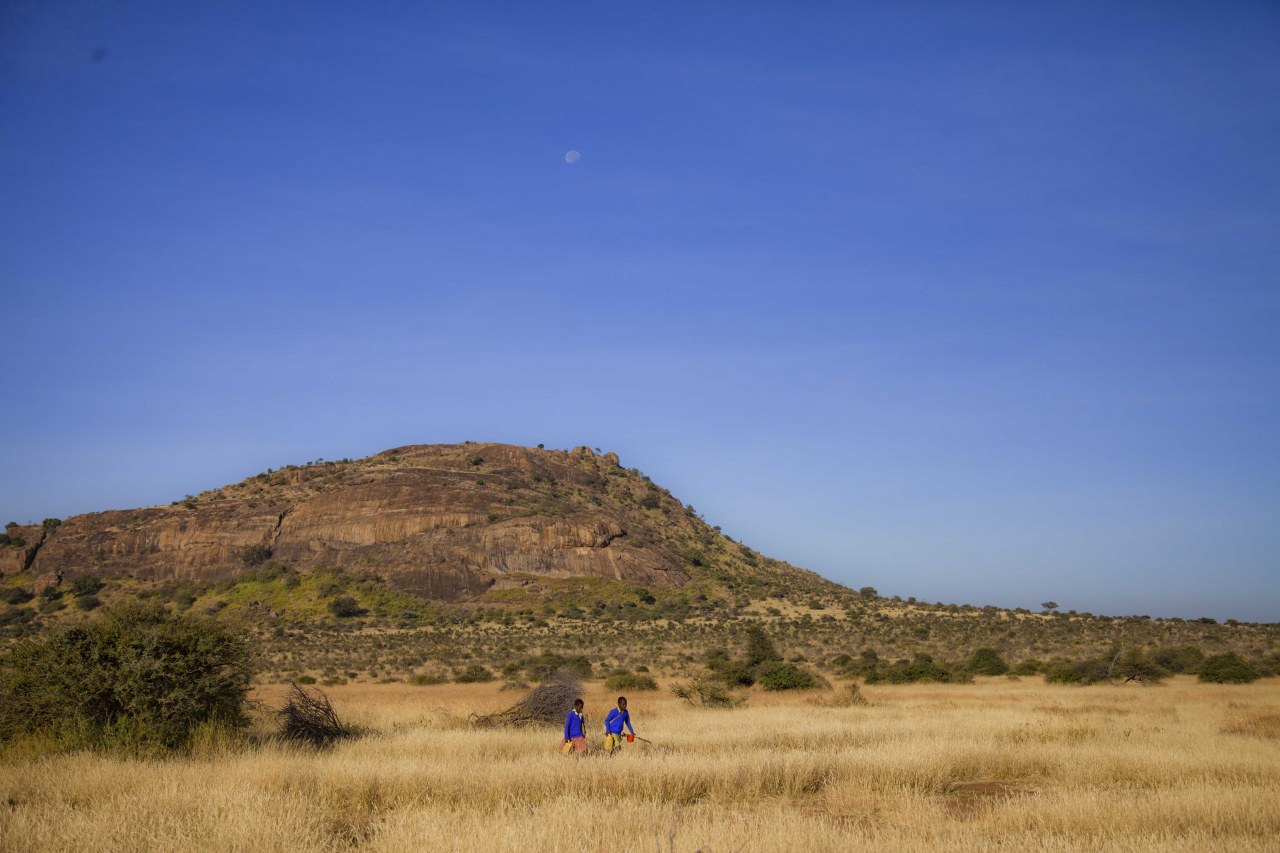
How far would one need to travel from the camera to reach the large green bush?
14203 millimetres

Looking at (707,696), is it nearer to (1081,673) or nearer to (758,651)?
(758,651)

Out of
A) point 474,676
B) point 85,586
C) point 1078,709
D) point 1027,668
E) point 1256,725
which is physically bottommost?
point 474,676

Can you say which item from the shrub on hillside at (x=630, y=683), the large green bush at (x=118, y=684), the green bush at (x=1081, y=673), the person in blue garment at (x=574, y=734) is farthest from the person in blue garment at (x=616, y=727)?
the green bush at (x=1081, y=673)

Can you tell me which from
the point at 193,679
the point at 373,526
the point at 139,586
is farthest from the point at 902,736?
the point at 139,586

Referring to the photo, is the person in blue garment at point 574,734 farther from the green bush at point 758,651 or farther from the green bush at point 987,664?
the green bush at point 987,664

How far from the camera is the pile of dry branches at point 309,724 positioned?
1659 centimetres

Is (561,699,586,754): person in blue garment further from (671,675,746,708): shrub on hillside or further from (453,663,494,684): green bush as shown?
(453,663,494,684): green bush

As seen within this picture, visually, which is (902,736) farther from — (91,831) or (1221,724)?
(91,831)

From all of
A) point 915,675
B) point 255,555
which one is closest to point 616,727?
point 915,675

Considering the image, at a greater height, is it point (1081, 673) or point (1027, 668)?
point (1081, 673)

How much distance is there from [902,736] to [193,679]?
1354 centimetres

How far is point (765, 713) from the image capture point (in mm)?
23719

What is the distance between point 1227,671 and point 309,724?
32.6 m

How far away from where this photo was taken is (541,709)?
21.0m
